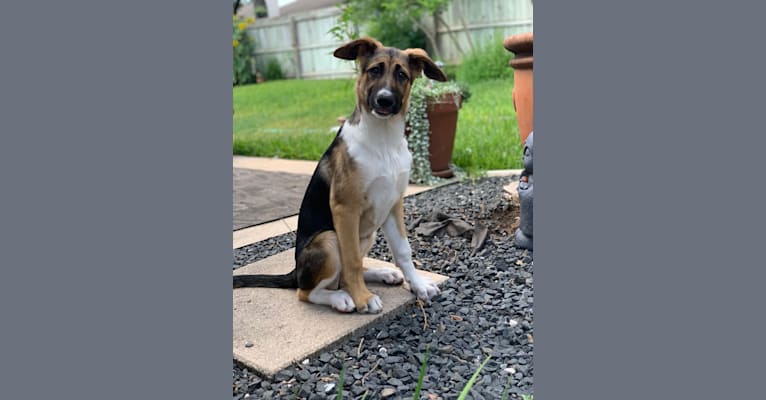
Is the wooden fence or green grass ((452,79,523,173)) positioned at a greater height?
the wooden fence

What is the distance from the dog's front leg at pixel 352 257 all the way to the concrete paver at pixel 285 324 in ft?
0.21

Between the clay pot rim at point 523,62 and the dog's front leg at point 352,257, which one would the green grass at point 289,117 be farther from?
the dog's front leg at point 352,257

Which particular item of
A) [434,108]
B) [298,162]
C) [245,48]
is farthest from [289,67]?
[434,108]

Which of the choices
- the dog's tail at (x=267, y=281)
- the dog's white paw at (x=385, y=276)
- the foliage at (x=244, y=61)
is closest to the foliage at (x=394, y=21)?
the foliage at (x=244, y=61)

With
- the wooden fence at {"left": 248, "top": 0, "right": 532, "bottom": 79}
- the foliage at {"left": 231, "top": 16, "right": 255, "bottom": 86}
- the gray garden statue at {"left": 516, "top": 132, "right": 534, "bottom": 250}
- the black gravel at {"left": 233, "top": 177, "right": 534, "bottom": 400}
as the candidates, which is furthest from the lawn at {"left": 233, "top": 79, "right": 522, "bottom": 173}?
the foliage at {"left": 231, "top": 16, "right": 255, "bottom": 86}

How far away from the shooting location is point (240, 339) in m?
2.65

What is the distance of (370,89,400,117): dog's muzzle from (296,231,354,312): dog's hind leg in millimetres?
683

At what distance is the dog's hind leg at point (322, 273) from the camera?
2.82 m

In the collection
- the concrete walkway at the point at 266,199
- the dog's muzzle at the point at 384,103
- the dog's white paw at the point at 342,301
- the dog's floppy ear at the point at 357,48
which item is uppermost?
the dog's floppy ear at the point at 357,48

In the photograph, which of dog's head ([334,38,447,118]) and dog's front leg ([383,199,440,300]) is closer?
dog's head ([334,38,447,118])

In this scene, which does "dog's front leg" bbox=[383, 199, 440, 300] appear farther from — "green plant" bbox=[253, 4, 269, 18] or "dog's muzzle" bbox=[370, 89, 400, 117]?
"green plant" bbox=[253, 4, 269, 18]

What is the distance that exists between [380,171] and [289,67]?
1758cm

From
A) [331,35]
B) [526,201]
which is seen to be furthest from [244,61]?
[526,201]

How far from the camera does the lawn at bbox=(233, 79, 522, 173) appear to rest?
7.00 metres
